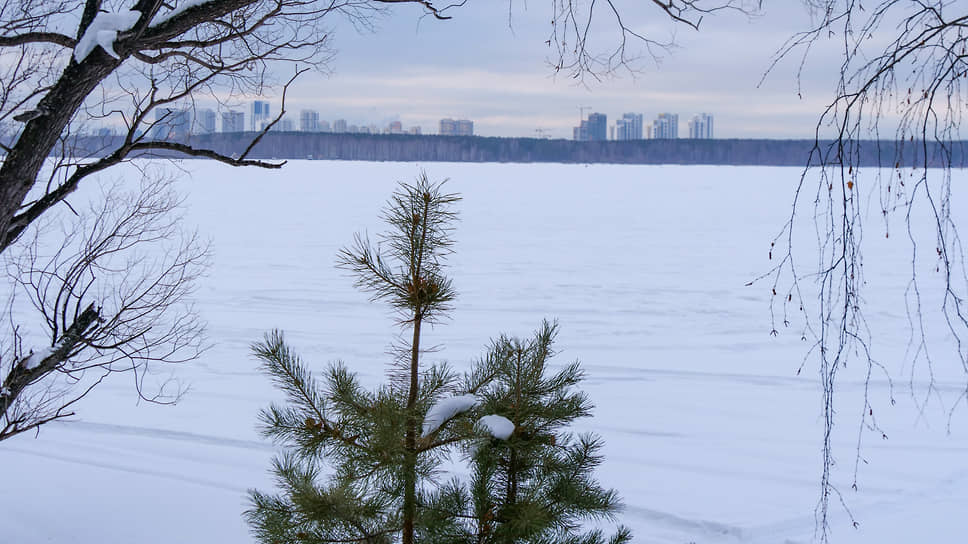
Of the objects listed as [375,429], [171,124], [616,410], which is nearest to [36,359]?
[171,124]

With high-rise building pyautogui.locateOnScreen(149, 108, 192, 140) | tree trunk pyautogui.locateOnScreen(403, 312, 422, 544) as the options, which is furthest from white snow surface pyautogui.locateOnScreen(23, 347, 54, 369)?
tree trunk pyautogui.locateOnScreen(403, 312, 422, 544)

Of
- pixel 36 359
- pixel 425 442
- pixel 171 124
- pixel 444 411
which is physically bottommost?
pixel 36 359

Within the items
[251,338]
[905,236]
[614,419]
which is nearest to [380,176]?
[905,236]

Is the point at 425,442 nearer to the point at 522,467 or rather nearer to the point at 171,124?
the point at 522,467

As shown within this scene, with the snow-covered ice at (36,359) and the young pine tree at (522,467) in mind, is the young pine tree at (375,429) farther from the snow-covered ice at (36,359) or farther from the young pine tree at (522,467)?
the snow-covered ice at (36,359)

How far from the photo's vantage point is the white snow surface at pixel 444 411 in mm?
2852

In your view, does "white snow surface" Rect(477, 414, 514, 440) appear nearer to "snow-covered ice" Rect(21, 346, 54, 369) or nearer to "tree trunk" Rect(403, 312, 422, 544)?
"tree trunk" Rect(403, 312, 422, 544)

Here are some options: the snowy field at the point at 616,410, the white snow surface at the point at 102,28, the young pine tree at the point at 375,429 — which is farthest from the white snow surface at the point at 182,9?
the snowy field at the point at 616,410

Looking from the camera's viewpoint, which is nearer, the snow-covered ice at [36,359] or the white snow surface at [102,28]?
the white snow surface at [102,28]

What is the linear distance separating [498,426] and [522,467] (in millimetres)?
260

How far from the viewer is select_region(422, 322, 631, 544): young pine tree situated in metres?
2.86

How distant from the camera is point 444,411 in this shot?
2859mm

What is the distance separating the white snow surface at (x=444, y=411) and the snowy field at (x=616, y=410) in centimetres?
321

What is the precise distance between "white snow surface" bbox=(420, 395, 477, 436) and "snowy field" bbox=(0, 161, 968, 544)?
3.21 meters
